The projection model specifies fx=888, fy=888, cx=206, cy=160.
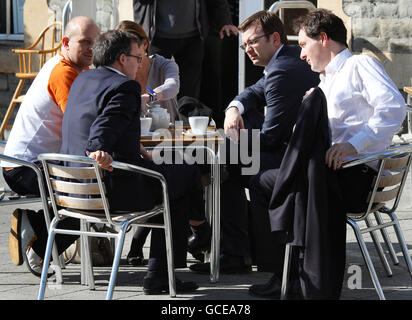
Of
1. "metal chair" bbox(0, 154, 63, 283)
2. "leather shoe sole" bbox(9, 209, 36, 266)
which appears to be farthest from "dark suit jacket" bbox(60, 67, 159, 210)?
"leather shoe sole" bbox(9, 209, 36, 266)

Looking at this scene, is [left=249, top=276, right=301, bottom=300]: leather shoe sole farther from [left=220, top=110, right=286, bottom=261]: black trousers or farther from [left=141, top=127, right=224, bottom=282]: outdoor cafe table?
[left=220, top=110, right=286, bottom=261]: black trousers

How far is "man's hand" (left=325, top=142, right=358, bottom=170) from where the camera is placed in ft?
12.7

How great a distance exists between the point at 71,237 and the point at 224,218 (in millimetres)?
836

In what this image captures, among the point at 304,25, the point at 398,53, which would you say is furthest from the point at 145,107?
the point at 398,53

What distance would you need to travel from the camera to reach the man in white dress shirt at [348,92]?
3984 mm

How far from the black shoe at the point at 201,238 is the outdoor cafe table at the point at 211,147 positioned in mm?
231

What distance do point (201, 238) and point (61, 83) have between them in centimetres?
114

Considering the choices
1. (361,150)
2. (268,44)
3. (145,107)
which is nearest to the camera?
(361,150)

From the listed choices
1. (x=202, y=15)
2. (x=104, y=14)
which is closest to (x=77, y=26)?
(x=202, y=15)

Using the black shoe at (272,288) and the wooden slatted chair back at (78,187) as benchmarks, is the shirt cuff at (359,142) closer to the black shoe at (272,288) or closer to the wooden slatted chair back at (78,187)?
the black shoe at (272,288)

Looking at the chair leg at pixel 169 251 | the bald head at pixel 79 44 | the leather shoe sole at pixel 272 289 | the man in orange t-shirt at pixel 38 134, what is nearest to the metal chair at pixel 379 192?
the leather shoe sole at pixel 272 289

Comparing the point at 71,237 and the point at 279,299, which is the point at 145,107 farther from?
the point at 279,299

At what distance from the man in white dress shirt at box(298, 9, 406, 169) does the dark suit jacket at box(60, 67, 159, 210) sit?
866mm

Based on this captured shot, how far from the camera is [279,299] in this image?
13.9 feet
